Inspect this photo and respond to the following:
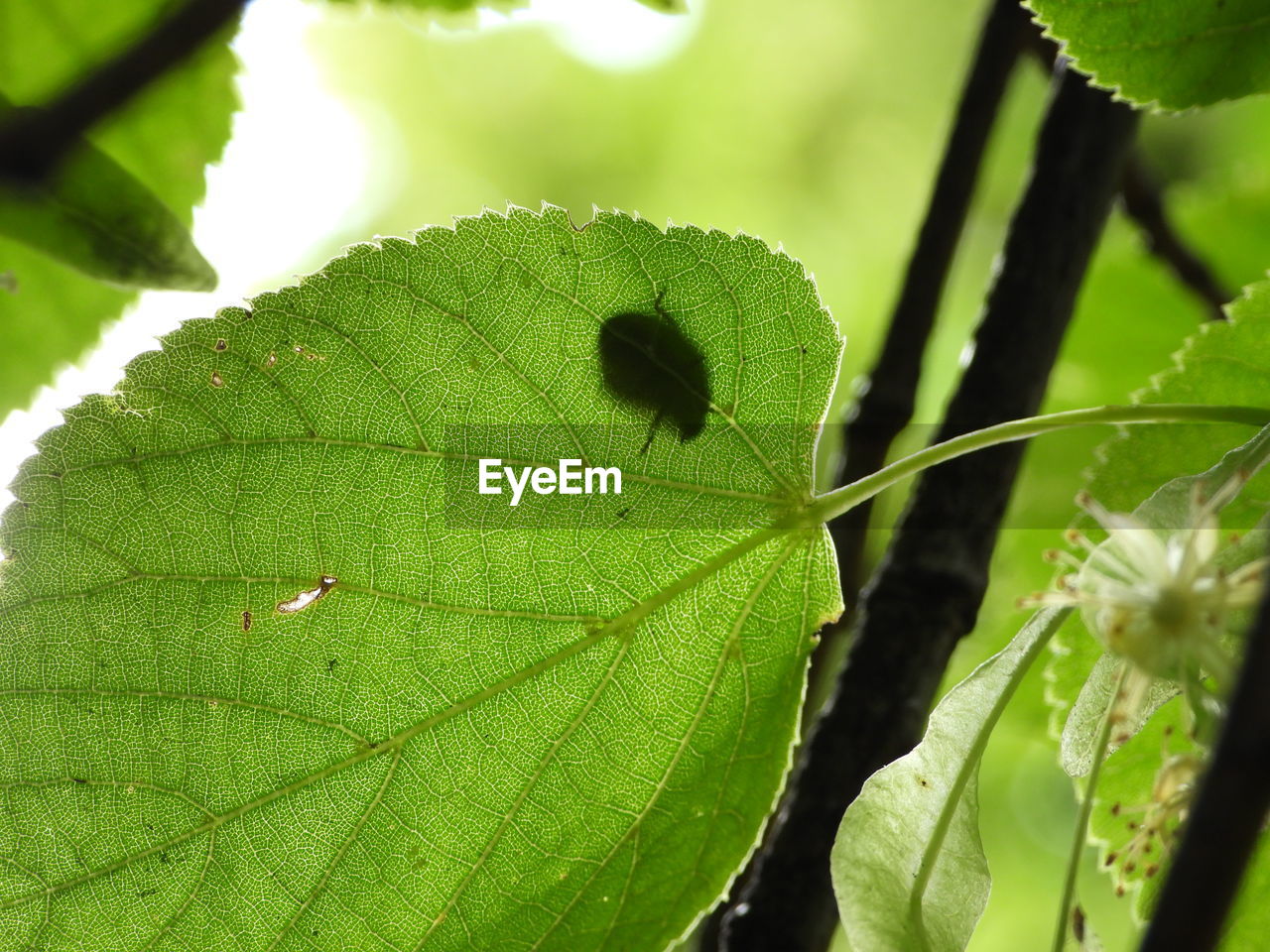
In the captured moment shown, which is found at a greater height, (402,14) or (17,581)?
(402,14)

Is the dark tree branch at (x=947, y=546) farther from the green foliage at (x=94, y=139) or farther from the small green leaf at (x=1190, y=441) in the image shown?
the green foliage at (x=94, y=139)

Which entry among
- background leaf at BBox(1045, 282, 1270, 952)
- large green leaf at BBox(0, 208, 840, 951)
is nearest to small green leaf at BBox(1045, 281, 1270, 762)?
background leaf at BBox(1045, 282, 1270, 952)

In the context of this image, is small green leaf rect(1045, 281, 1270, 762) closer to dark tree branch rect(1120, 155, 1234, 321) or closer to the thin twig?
the thin twig

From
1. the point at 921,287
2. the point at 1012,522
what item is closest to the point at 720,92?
the point at 1012,522

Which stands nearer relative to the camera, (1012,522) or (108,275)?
(108,275)

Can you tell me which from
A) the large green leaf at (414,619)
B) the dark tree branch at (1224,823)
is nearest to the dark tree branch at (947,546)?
the large green leaf at (414,619)

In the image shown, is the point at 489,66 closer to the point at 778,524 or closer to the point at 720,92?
the point at 720,92

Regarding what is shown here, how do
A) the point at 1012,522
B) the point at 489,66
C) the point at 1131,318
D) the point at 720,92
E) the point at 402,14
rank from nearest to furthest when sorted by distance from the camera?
the point at 402,14
the point at 1012,522
the point at 1131,318
the point at 720,92
the point at 489,66
